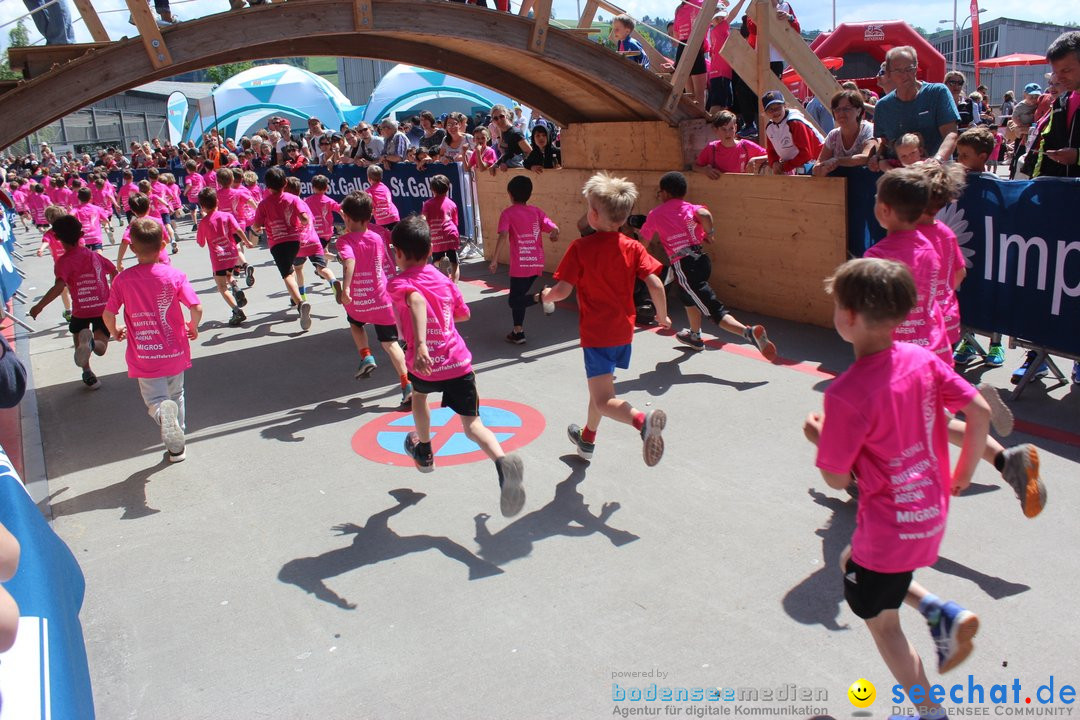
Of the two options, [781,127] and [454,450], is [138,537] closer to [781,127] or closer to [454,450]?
[454,450]

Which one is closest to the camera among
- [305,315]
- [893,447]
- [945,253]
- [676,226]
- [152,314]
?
[893,447]

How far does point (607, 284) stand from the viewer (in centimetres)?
524

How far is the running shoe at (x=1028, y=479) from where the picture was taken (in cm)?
330

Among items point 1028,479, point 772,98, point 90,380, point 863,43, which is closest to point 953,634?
point 1028,479

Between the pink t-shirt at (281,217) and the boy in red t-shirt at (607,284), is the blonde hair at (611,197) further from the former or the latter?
the pink t-shirt at (281,217)

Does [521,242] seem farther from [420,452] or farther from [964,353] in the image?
[964,353]

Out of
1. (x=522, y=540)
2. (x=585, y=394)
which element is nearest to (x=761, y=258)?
(x=585, y=394)

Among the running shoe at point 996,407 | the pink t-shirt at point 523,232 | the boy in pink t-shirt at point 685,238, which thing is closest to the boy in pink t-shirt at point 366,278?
the pink t-shirt at point 523,232

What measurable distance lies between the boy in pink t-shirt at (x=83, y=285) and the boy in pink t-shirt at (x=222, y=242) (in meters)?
2.30

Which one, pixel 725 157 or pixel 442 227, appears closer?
pixel 725 157

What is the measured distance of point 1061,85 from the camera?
6.55 metres

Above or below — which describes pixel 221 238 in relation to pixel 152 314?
→ above

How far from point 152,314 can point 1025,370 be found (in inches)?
260

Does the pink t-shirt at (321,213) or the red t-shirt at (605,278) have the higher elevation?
the pink t-shirt at (321,213)
